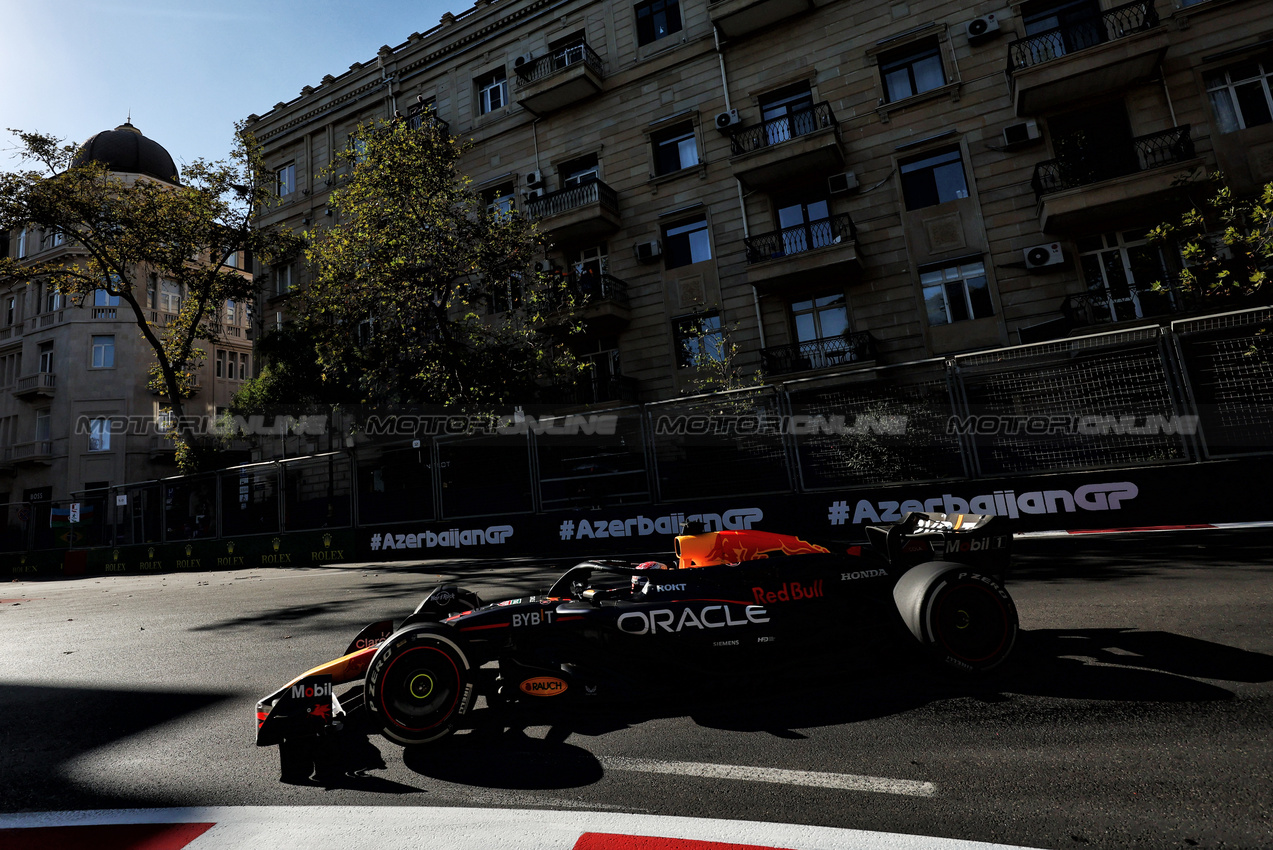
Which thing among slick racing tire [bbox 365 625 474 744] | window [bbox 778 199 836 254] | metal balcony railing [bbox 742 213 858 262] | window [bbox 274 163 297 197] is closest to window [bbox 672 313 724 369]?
metal balcony railing [bbox 742 213 858 262]

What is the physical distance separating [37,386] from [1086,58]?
2066 inches

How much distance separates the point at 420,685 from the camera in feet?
11.1

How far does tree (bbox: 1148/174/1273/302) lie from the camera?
Result: 10.3 metres

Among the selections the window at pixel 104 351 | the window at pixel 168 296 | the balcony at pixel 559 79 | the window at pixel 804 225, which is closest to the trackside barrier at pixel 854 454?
the window at pixel 804 225

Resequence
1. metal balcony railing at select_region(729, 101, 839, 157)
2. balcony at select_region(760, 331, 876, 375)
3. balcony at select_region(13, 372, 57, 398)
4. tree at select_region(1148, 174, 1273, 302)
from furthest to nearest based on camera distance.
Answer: balcony at select_region(13, 372, 57, 398)
metal balcony railing at select_region(729, 101, 839, 157)
balcony at select_region(760, 331, 876, 375)
tree at select_region(1148, 174, 1273, 302)

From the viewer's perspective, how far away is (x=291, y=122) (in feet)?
95.9

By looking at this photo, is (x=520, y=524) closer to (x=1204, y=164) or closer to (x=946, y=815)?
(x=946, y=815)

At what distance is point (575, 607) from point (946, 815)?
208 cm

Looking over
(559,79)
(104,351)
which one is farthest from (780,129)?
(104,351)

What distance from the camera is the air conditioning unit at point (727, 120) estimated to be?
20.3 meters

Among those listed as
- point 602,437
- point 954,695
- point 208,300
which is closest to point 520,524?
point 602,437

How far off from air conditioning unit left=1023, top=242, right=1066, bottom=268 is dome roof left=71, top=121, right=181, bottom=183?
150 feet

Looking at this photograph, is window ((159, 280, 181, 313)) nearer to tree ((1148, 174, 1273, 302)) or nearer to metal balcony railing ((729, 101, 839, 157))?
metal balcony railing ((729, 101, 839, 157))

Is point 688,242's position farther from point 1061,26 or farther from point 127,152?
point 127,152
